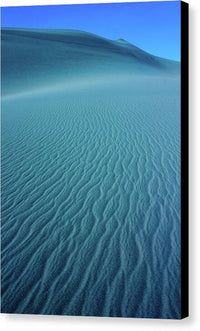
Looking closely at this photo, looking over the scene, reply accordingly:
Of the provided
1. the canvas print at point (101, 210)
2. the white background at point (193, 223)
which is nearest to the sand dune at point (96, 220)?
the canvas print at point (101, 210)

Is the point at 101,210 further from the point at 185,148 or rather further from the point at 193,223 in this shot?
the point at 185,148

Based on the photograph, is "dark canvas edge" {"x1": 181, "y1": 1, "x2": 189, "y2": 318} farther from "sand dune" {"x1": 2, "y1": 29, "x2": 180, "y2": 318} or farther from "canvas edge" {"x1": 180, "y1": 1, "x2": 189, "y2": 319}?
"sand dune" {"x1": 2, "y1": 29, "x2": 180, "y2": 318}

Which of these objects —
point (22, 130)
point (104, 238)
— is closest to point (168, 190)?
point (104, 238)

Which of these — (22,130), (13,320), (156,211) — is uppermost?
(22,130)

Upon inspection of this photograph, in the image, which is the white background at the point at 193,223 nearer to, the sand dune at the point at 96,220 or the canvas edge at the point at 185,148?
the canvas edge at the point at 185,148

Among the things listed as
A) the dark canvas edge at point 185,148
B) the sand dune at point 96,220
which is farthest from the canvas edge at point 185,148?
A: the sand dune at point 96,220

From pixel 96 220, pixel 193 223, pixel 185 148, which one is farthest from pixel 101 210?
pixel 185 148

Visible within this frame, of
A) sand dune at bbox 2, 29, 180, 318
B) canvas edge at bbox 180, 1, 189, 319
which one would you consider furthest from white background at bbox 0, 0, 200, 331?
sand dune at bbox 2, 29, 180, 318

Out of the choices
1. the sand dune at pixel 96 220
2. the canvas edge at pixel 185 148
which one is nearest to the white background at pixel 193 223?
the canvas edge at pixel 185 148

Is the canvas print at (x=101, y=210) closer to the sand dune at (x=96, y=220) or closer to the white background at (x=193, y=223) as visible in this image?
the sand dune at (x=96, y=220)

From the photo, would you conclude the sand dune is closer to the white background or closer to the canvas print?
the canvas print

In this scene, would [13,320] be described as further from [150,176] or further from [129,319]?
[150,176]
